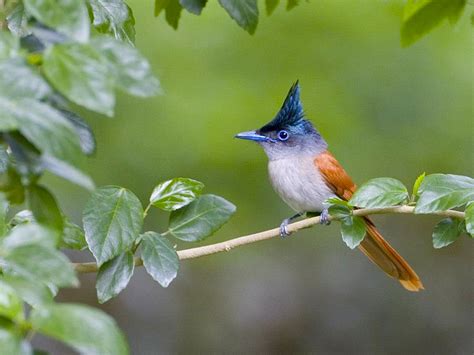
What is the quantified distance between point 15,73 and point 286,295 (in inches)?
231

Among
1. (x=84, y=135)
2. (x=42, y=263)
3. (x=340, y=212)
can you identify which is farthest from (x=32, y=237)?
(x=340, y=212)

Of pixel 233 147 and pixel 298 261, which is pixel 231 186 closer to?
pixel 233 147

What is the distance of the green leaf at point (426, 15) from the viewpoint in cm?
133

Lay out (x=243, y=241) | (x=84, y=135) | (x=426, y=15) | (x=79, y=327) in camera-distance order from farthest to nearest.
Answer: (x=243, y=241) → (x=84, y=135) → (x=426, y=15) → (x=79, y=327)

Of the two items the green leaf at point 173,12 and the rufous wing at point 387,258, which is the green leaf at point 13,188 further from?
the rufous wing at point 387,258

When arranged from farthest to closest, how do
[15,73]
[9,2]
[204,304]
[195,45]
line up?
[204,304] < [195,45] < [9,2] < [15,73]

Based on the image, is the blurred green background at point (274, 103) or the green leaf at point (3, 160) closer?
the green leaf at point (3, 160)

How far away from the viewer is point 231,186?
16.3ft

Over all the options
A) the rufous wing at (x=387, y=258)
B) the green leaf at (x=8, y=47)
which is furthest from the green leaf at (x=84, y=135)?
the rufous wing at (x=387, y=258)

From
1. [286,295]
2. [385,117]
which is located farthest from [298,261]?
[385,117]

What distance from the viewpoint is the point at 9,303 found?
117 centimetres

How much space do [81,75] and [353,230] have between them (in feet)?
3.86

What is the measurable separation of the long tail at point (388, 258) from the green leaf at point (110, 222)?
60.0 inches

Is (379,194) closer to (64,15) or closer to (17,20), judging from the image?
(17,20)
